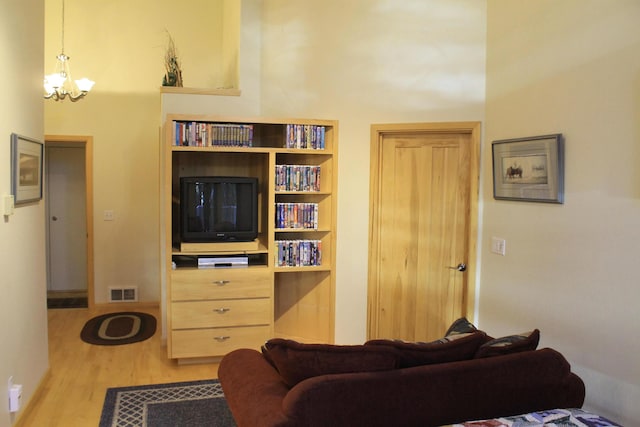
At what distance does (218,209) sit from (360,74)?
5.20ft

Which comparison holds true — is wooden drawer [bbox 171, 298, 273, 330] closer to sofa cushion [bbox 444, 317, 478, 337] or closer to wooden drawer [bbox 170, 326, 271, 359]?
wooden drawer [bbox 170, 326, 271, 359]

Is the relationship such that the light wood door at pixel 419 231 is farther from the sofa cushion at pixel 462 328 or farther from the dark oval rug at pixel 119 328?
the dark oval rug at pixel 119 328

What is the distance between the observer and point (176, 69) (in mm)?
4059

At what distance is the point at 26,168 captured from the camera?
2766 mm

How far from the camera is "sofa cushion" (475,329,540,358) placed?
187cm

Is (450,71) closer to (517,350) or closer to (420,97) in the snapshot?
(420,97)

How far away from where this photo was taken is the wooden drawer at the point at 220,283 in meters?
3.55

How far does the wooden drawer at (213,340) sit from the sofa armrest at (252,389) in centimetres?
153

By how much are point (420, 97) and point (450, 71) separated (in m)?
0.29

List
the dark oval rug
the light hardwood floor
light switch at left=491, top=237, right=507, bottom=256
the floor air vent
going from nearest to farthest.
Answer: the light hardwood floor, light switch at left=491, top=237, right=507, bottom=256, the dark oval rug, the floor air vent

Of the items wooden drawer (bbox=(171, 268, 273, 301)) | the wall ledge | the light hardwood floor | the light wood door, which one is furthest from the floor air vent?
the light wood door

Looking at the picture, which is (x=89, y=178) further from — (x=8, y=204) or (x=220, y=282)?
(x=8, y=204)

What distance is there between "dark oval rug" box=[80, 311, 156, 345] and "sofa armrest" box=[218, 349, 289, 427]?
2.66 metres

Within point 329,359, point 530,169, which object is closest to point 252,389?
point 329,359
